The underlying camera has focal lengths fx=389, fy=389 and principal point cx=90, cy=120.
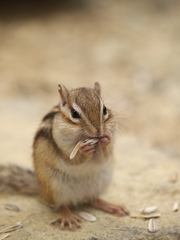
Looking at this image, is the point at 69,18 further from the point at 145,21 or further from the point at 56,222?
the point at 56,222

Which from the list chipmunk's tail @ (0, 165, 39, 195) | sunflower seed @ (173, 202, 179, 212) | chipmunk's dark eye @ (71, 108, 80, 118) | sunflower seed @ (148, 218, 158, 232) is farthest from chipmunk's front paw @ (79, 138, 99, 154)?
sunflower seed @ (173, 202, 179, 212)

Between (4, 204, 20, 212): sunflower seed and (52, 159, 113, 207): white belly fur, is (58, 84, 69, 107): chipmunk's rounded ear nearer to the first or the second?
(52, 159, 113, 207): white belly fur

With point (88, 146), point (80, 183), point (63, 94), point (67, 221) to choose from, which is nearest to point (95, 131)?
point (88, 146)

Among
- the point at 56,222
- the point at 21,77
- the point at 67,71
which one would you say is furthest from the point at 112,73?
the point at 56,222

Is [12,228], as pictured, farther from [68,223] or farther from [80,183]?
[80,183]

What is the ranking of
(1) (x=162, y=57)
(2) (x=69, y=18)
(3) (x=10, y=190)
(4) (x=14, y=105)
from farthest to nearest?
(2) (x=69, y=18) < (1) (x=162, y=57) < (4) (x=14, y=105) < (3) (x=10, y=190)

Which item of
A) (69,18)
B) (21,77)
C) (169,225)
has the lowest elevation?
(169,225)
